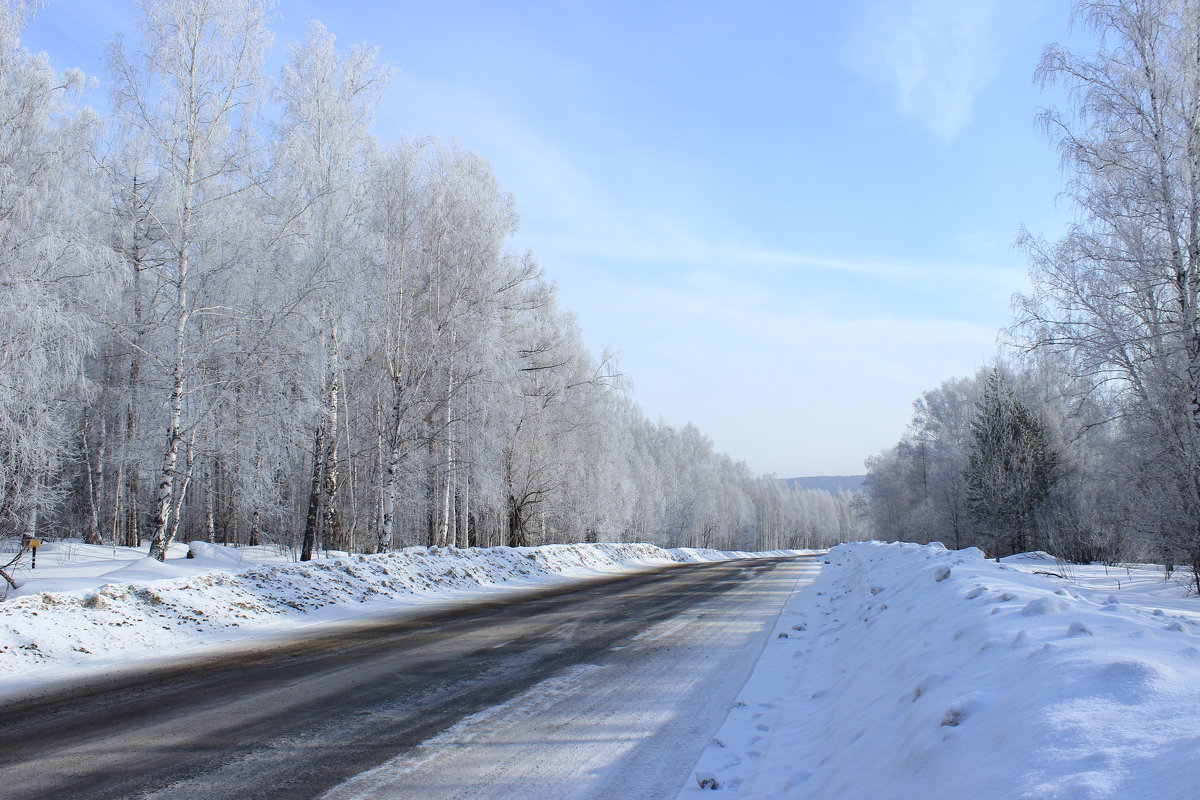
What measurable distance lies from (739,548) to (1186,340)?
97037mm

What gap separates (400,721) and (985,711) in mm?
3737

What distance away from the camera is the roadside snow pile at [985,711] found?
7.20 ft

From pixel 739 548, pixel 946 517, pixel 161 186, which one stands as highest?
pixel 161 186

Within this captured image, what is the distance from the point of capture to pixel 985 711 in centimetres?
286

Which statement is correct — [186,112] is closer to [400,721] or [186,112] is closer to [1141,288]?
[400,721]

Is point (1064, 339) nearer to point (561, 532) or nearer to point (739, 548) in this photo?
point (561, 532)

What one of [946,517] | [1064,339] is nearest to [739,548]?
[946,517]

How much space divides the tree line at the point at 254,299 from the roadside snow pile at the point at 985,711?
1304cm

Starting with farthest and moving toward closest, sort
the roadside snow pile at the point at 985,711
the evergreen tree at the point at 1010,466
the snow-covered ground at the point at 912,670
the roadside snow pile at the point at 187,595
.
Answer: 1. the evergreen tree at the point at 1010,466
2. the roadside snow pile at the point at 187,595
3. the snow-covered ground at the point at 912,670
4. the roadside snow pile at the point at 985,711

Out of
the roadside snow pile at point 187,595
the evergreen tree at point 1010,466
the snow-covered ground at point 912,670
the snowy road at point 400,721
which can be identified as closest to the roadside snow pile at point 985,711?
the snow-covered ground at point 912,670

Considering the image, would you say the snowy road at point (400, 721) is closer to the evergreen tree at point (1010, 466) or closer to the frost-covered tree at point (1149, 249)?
the frost-covered tree at point (1149, 249)

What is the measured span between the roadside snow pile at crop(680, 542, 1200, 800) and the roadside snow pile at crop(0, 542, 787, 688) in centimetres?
678

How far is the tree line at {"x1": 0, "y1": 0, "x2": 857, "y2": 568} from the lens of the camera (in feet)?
43.9

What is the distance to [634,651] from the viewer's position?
731 cm
